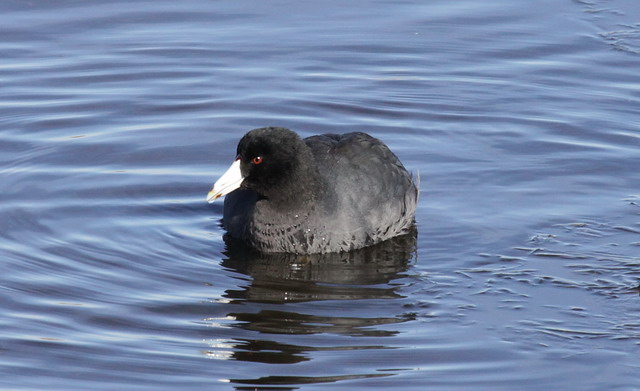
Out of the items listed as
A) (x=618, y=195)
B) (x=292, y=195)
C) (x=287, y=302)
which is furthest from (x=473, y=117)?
(x=287, y=302)

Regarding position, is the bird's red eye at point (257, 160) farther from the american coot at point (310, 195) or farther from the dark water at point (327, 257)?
the dark water at point (327, 257)

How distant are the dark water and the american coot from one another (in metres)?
0.19

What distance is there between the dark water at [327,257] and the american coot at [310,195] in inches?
7.5

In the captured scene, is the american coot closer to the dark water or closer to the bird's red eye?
the bird's red eye

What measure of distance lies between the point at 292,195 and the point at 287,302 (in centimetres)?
111

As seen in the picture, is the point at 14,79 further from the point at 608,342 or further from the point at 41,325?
the point at 608,342

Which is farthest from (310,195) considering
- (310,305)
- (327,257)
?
(310,305)

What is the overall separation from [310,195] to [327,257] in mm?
470

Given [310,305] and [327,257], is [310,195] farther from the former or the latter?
[310,305]

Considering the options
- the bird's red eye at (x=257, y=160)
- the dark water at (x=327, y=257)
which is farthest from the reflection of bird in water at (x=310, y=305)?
the bird's red eye at (x=257, y=160)

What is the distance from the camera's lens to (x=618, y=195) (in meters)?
9.37

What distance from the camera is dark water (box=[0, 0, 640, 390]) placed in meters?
6.75

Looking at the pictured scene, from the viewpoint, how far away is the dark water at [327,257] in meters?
6.75

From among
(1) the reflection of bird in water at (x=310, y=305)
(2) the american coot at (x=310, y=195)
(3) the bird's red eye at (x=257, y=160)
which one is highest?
(3) the bird's red eye at (x=257, y=160)
